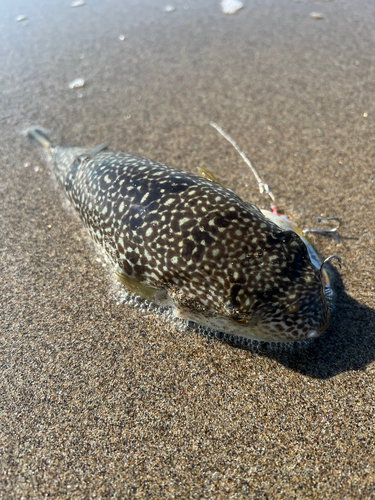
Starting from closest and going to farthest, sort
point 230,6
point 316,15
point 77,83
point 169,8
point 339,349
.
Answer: point 339,349
point 77,83
point 316,15
point 230,6
point 169,8

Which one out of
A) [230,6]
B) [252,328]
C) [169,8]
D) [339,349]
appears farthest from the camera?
[169,8]

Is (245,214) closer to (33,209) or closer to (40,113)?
(33,209)

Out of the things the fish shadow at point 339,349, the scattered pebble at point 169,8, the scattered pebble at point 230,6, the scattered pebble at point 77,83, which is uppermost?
the scattered pebble at point 169,8

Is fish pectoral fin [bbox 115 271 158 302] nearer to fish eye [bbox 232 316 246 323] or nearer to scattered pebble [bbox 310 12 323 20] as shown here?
fish eye [bbox 232 316 246 323]

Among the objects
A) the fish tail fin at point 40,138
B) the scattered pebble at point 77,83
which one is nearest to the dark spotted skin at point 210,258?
the fish tail fin at point 40,138

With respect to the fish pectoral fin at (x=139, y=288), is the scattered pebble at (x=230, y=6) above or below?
above

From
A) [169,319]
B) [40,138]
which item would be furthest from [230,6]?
[169,319]

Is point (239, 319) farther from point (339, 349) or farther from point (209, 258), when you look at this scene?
point (339, 349)

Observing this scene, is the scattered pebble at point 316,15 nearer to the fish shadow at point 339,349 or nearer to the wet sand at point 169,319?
the wet sand at point 169,319
